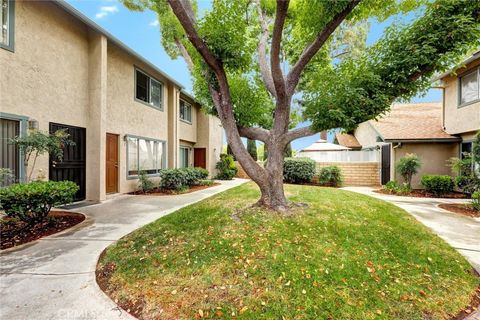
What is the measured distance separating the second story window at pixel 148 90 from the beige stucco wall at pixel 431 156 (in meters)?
12.5

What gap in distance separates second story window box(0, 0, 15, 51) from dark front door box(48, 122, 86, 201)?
2.11m

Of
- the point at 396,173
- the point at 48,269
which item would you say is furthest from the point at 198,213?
the point at 396,173

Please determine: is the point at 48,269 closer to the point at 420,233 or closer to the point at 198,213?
the point at 198,213

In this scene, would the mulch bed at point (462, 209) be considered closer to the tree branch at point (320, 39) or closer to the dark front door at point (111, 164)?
the tree branch at point (320, 39)

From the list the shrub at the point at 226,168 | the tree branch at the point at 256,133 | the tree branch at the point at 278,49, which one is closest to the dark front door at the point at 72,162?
the tree branch at the point at 256,133

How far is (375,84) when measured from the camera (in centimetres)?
477

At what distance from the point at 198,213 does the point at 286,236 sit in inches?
100

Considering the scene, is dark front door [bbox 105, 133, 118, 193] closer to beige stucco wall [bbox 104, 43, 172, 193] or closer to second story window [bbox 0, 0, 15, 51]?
beige stucco wall [bbox 104, 43, 172, 193]

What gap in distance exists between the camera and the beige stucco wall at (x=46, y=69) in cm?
581

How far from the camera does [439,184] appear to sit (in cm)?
1020

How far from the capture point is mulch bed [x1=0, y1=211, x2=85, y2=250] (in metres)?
4.46

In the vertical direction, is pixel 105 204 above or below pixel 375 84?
below

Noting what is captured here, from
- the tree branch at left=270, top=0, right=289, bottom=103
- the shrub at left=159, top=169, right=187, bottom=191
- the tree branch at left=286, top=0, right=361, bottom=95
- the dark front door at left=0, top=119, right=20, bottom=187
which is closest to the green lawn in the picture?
the tree branch at left=270, top=0, right=289, bottom=103

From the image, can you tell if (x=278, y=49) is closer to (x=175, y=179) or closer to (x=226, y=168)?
(x=175, y=179)
